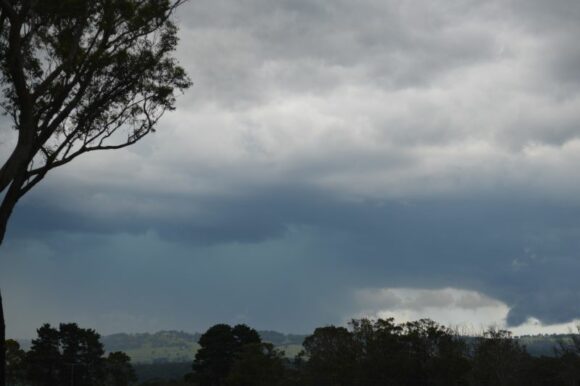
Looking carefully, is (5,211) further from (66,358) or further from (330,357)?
(66,358)

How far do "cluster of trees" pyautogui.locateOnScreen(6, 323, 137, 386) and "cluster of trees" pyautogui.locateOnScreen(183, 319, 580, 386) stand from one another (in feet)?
75.0

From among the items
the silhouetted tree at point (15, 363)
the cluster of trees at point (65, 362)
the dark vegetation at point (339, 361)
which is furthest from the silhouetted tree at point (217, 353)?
the silhouetted tree at point (15, 363)

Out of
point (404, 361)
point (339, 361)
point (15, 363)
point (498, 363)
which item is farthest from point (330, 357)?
point (15, 363)

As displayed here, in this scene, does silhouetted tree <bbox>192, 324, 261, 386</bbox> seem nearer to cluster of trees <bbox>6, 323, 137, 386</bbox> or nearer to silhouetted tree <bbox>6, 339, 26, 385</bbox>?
cluster of trees <bbox>6, 323, 137, 386</bbox>

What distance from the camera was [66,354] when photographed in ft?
360

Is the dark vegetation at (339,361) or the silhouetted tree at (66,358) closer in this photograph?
the dark vegetation at (339,361)

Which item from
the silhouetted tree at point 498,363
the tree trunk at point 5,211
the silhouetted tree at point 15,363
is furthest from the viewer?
the silhouetted tree at point 15,363

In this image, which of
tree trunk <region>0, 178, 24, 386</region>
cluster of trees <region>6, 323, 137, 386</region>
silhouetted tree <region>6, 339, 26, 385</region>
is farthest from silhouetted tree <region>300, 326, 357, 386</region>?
tree trunk <region>0, 178, 24, 386</region>

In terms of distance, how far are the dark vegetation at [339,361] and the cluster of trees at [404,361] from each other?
0.41 feet

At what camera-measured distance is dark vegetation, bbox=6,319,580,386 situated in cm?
8506

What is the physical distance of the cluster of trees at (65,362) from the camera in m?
107

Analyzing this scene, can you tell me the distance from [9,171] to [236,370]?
3197 inches

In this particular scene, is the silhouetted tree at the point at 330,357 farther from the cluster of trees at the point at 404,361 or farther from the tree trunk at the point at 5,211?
the tree trunk at the point at 5,211

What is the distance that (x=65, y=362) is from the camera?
109 metres
